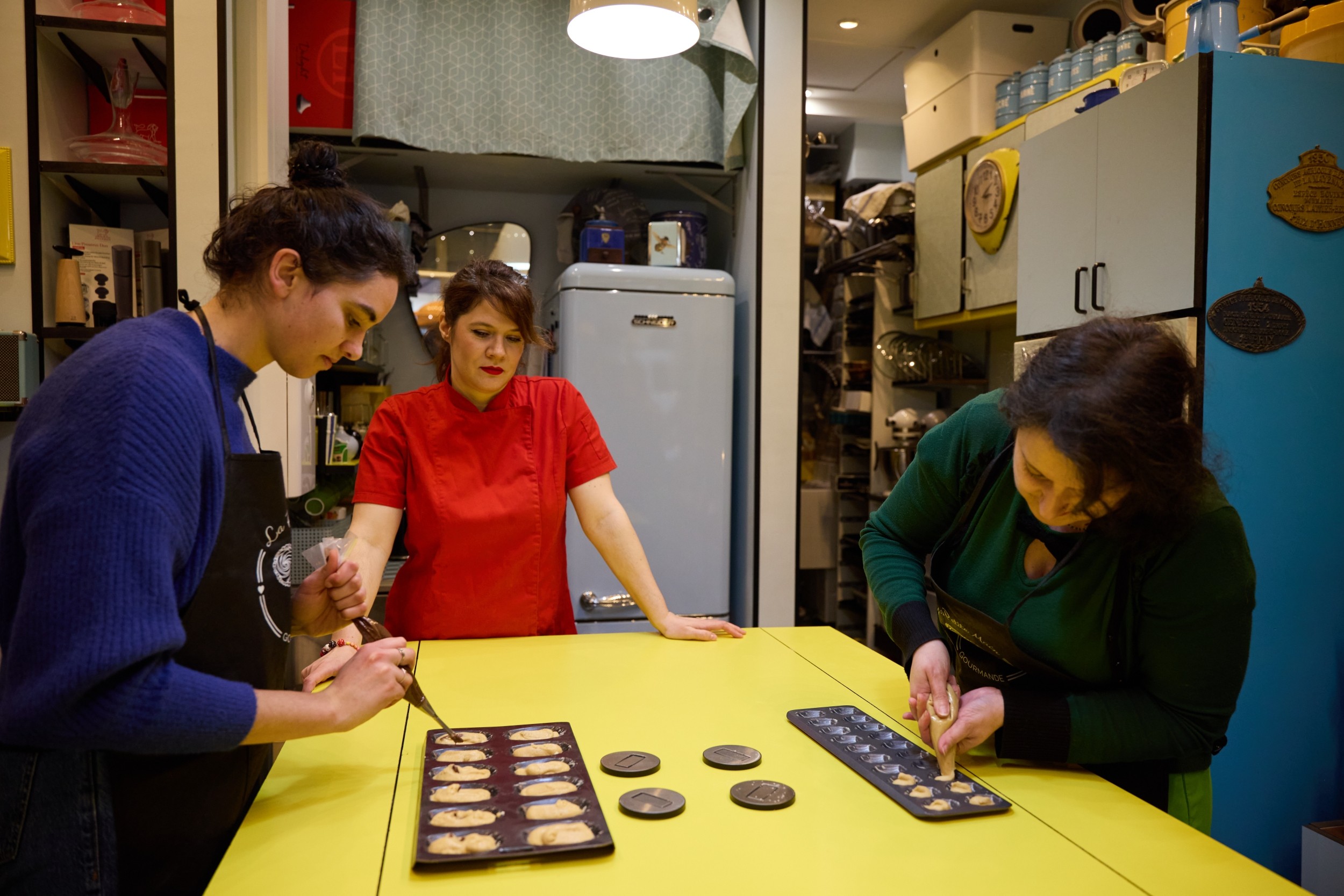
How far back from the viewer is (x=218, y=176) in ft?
7.61

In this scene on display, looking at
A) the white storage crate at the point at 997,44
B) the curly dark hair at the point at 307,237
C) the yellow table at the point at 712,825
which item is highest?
the white storage crate at the point at 997,44

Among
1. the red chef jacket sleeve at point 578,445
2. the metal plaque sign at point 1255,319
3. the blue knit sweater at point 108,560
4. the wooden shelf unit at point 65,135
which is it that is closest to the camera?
the blue knit sweater at point 108,560

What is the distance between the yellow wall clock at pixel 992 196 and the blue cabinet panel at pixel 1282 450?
48.4 inches

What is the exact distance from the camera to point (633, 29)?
2109 millimetres

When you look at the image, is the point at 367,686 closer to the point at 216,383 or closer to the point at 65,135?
the point at 216,383

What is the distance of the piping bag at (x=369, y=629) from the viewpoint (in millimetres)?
1206

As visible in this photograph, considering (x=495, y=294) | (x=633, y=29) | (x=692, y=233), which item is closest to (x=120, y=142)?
(x=495, y=294)

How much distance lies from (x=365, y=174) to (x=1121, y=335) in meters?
3.24

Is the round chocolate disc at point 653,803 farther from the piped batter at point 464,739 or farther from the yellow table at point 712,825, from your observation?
the piped batter at point 464,739

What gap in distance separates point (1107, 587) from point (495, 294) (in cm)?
131

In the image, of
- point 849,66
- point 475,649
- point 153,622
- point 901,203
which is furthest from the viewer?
point 849,66

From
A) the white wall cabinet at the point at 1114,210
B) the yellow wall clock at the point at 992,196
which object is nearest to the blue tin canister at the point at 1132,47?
the yellow wall clock at the point at 992,196

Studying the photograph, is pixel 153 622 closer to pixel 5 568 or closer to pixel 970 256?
pixel 5 568

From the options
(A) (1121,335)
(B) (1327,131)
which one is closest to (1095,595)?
(A) (1121,335)
